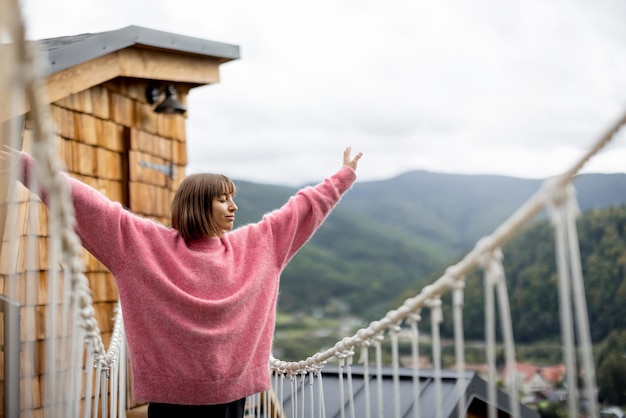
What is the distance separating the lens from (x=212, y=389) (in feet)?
5.52

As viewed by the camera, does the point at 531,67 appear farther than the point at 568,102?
Yes

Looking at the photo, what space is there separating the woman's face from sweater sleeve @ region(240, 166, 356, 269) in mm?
107

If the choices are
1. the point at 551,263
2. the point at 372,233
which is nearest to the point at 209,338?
the point at 551,263

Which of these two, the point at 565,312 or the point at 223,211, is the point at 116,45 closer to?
the point at 223,211

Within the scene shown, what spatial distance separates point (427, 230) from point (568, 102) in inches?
977

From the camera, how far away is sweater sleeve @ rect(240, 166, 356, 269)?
1865 millimetres

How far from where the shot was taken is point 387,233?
40469 millimetres


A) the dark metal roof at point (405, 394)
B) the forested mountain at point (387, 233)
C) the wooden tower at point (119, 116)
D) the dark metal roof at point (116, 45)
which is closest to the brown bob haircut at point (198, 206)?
the wooden tower at point (119, 116)

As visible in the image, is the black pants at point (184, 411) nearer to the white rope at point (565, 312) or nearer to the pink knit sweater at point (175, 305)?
the pink knit sweater at point (175, 305)

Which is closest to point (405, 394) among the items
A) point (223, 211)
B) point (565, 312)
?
point (223, 211)

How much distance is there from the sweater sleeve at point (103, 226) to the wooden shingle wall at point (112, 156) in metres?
1.23

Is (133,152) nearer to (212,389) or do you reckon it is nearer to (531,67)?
(212,389)

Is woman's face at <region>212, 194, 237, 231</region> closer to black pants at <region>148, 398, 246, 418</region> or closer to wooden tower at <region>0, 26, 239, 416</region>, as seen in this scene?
black pants at <region>148, 398, 246, 418</region>

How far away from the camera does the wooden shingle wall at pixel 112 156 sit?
303 cm
